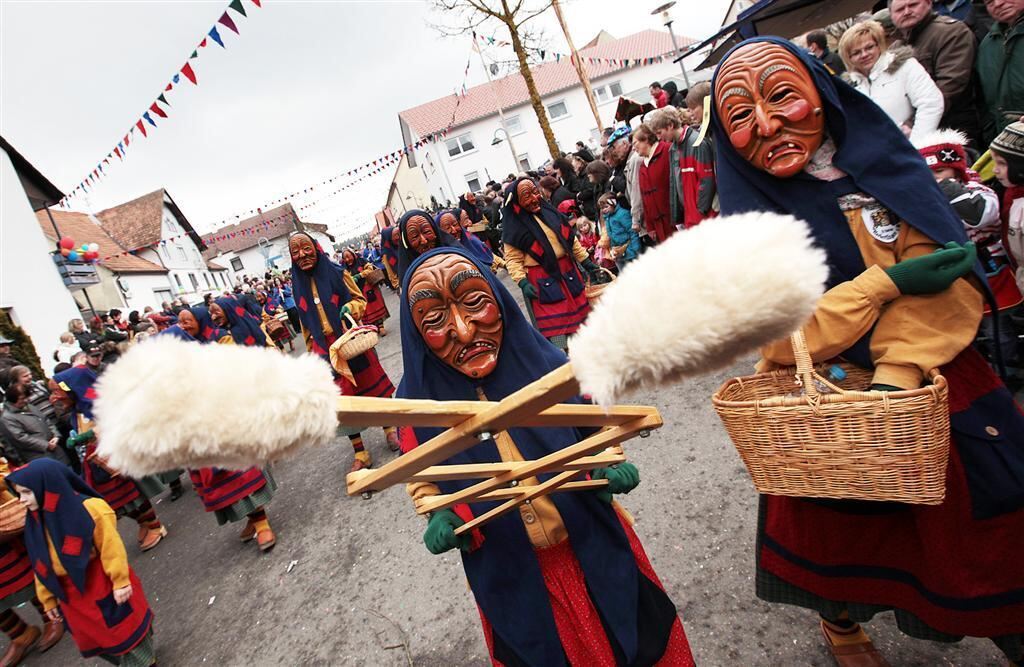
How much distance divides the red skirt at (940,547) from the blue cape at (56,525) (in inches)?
155

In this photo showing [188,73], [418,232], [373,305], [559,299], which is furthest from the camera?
[373,305]

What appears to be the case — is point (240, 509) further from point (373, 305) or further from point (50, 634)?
point (373, 305)

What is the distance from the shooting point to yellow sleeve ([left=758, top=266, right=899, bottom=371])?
1.42 metres

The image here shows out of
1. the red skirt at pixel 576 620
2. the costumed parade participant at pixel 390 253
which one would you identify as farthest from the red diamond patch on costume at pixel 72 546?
the costumed parade participant at pixel 390 253

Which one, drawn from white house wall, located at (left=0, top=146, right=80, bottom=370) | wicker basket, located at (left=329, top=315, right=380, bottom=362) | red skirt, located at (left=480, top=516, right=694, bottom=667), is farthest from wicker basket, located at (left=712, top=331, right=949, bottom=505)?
white house wall, located at (left=0, top=146, right=80, bottom=370)

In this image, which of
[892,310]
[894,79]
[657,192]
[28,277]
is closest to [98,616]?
[892,310]

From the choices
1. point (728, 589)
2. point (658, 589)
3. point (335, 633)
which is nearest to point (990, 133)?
point (728, 589)

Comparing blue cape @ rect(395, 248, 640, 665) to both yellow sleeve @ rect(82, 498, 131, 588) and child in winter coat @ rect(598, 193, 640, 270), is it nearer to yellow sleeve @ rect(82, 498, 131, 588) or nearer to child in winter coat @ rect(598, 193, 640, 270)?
yellow sleeve @ rect(82, 498, 131, 588)

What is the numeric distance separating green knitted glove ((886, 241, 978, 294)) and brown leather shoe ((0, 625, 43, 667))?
6.67m

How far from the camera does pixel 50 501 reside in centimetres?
312

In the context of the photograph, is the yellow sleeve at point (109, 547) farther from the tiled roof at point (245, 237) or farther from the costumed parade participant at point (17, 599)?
the tiled roof at point (245, 237)

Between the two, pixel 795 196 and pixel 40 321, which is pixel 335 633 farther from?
pixel 40 321

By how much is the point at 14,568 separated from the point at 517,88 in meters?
40.5

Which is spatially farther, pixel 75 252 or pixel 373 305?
pixel 75 252
